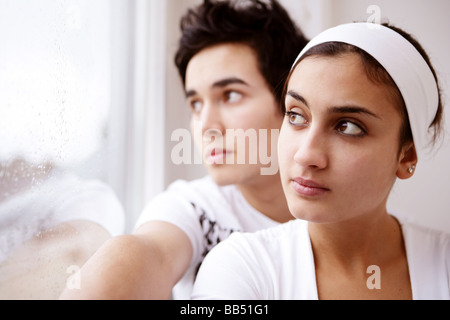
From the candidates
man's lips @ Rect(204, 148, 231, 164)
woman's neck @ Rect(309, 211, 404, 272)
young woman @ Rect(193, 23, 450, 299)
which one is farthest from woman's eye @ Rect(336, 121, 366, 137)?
man's lips @ Rect(204, 148, 231, 164)

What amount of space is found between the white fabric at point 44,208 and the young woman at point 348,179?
7.6 inches

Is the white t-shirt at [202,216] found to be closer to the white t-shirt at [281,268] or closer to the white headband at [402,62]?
the white t-shirt at [281,268]

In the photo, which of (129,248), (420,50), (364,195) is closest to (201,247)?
(129,248)

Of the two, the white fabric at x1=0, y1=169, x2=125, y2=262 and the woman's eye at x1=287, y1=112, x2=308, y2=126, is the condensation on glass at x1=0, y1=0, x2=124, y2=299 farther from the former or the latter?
the woman's eye at x1=287, y1=112, x2=308, y2=126

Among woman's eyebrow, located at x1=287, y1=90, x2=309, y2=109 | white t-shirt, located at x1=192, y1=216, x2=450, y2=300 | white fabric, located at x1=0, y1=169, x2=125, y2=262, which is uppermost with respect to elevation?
woman's eyebrow, located at x1=287, y1=90, x2=309, y2=109

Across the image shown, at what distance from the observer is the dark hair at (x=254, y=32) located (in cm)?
68

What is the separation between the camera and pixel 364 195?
1.51 feet

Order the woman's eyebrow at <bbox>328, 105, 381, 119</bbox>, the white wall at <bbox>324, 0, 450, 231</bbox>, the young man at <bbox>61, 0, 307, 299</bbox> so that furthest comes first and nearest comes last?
the young man at <bbox>61, 0, 307, 299</bbox> < the white wall at <bbox>324, 0, 450, 231</bbox> < the woman's eyebrow at <bbox>328, 105, 381, 119</bbox>

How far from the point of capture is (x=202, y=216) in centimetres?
72

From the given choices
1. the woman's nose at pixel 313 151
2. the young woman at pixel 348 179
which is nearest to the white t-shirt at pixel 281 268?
the young woman at pixel 348 179

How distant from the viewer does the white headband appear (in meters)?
0.44

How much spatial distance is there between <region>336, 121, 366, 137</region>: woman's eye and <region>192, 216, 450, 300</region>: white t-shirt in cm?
15

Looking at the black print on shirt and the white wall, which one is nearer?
the white wall
